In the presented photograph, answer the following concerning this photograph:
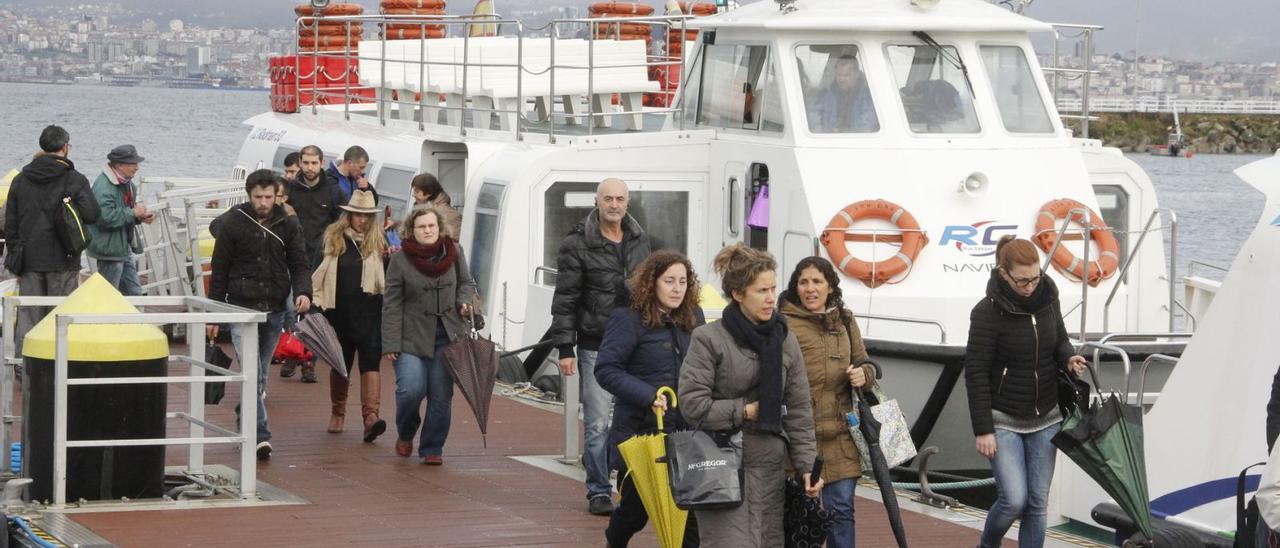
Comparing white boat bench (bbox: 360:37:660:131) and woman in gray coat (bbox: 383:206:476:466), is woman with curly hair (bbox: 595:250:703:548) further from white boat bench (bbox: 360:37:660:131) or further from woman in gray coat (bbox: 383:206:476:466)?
white boat bench (bbox: 360:37:660:131)

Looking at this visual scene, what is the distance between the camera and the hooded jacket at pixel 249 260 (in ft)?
36.7

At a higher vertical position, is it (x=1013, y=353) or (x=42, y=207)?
(x=42, y=207)

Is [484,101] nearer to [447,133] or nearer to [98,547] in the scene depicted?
[447,133]

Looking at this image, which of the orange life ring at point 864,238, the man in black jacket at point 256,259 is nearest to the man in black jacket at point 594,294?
the man in black jacket at point 256,259

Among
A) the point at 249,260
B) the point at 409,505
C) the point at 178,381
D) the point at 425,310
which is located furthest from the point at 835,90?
the point at 178,381

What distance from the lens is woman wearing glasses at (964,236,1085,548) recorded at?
8383 mm

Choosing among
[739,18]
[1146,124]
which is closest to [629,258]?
[739,18]

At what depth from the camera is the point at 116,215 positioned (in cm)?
1348

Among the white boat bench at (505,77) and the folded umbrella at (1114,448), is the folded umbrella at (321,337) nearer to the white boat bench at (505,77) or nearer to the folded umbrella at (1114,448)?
the folded umbrella at (1114,448)

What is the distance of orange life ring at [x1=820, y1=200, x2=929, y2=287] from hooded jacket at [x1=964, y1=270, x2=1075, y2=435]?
14.5ft

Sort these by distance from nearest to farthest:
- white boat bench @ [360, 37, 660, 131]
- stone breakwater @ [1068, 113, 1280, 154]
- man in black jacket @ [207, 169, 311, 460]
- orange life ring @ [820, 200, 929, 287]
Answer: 1. man in black jacket @ [207, 169, 311, 460]
2. orange life ring @ [820, 200, 929, 287]
3. white boat bench @ [360, 37, 660, 131]
4. stone breakwater @ [1068, 113, 1280, 154]

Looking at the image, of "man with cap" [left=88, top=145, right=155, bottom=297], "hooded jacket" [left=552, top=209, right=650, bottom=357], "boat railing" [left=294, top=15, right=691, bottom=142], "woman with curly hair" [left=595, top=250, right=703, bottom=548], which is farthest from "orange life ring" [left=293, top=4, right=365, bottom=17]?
"woman with curly hair" [left=595, top=250, right=703, bottom=548]

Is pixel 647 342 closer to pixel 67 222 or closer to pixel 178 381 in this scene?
pixel 178 381

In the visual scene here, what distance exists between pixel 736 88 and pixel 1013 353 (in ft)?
21.7
